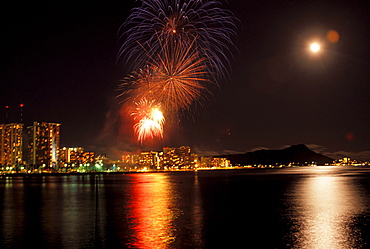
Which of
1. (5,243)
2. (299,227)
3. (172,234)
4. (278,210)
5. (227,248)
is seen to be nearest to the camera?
(227,248)

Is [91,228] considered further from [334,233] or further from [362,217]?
[362,217]

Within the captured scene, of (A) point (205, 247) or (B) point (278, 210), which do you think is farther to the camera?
(B) point (278, 210)

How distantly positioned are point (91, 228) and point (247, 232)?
27.3ft

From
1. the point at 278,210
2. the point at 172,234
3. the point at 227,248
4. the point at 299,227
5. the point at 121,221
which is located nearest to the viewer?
the point at 227,248

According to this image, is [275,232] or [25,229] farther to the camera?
[25,229]

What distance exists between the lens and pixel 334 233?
18.7 meters

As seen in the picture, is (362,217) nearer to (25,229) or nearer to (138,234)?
(138,234)

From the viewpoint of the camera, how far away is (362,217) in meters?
25.3

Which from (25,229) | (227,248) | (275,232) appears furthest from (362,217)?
(25,229)

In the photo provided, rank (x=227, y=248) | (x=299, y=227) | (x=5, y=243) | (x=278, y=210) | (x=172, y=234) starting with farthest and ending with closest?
(x=278, y=210)
(x=299, y=227)
(x=172, y=234)
(x=5, y=243)
(x=227, y=248)

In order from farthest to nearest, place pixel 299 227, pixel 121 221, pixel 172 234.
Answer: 1. pixel 121 221
2. pixel 299 227
3. pixel 172 234

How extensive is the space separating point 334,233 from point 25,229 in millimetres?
15712

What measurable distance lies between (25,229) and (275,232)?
13.0 meters

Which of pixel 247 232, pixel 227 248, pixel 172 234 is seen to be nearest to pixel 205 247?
pixel 227 248
